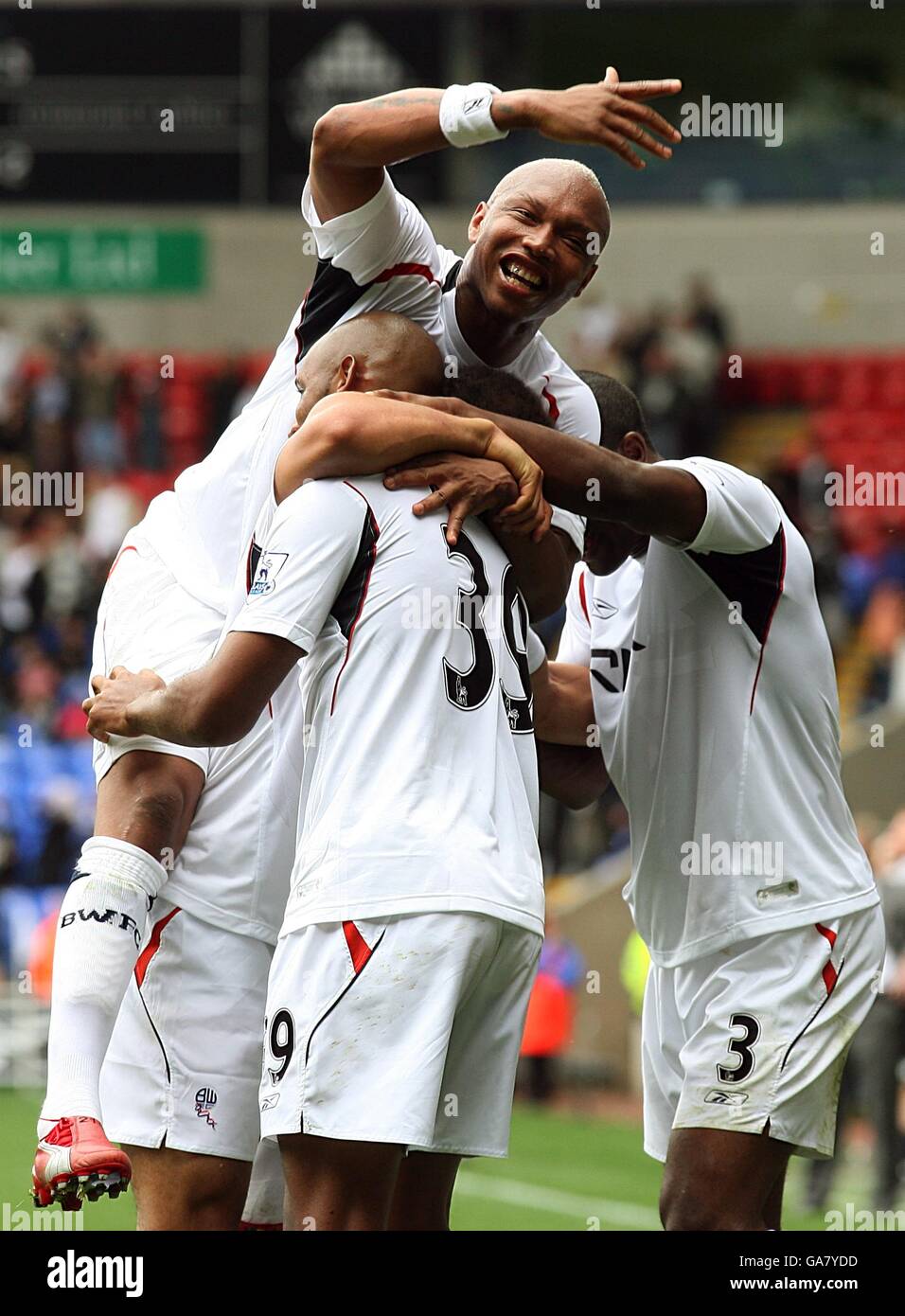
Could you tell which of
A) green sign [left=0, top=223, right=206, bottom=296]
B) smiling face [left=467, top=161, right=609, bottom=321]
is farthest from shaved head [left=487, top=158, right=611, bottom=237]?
green sign [left=0, top=223, right=206, bottom=296]

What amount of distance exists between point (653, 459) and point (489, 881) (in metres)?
1.54

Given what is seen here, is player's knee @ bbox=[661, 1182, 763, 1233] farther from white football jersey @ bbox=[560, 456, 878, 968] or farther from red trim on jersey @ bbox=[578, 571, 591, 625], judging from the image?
red trim on jersey @ bbox=[578, 571, 591, 625]

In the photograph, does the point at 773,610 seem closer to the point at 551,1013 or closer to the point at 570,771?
the point at 570,771

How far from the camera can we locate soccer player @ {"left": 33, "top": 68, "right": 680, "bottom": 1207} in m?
3.98

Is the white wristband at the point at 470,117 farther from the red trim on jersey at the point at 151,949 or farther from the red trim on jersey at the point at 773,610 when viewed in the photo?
the red trim on jersey at the point at 151,949

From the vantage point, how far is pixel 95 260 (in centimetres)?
1905

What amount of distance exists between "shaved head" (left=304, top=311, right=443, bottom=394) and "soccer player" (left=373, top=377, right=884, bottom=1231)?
565 mm

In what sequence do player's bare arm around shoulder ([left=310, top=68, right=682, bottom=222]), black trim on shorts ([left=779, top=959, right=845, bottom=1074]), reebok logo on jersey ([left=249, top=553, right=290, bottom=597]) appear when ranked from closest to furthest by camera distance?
reebok logo on jersey ([left=249, top=553, right=290, bottom=597])
player's bare arm around shoulder ([left=310, top=68, right=682, bottom=222])
black trim on shorts ([left=779, top=959, right=845, bottom=1074])

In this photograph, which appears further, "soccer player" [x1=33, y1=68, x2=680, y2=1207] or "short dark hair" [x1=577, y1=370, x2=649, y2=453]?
"short dark hair" [x1=577, y1=370, x2=649, y2=453]

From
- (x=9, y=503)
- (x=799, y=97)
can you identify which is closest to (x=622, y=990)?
(x=9, y=503)

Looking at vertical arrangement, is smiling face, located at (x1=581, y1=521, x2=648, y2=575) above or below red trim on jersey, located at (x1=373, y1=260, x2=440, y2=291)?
below

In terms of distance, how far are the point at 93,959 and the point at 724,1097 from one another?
1510 millimetres

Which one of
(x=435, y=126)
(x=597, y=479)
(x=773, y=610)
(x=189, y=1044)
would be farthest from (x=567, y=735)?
(x=435, y=126)

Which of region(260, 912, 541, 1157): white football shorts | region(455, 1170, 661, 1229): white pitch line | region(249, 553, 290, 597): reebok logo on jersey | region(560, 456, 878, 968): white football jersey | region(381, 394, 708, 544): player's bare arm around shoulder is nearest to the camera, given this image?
region(260, 912, 541, 1157): white football shorts
